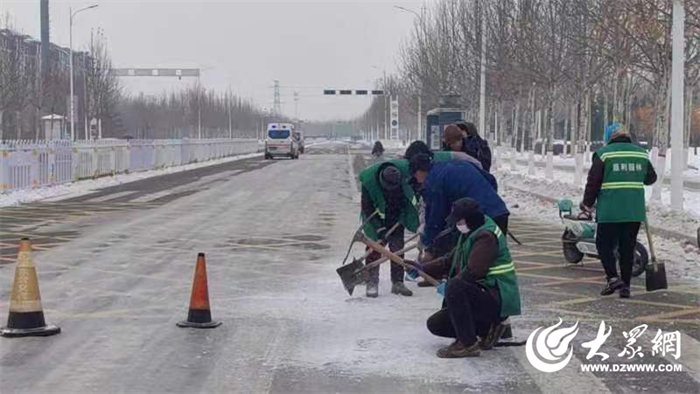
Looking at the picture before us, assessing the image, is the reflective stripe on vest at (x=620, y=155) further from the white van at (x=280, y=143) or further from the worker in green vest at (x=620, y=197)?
the white van at (x=280, y=143)

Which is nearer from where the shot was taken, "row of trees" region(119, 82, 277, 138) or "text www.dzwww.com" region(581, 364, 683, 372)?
"text www.dzwww.com" region(581, 364, 683, 372)

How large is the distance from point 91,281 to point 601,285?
563cm

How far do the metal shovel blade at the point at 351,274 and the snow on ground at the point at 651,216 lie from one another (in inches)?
149

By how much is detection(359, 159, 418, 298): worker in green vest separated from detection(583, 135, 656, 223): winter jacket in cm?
180

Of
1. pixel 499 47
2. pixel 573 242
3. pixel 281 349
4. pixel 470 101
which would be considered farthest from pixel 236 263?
pixel 470 101

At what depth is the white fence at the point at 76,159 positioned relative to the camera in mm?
25797

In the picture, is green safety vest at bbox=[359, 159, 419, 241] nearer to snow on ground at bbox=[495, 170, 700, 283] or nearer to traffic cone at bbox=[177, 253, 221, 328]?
traffic cone at bbox=[177, 253, 221, 328]

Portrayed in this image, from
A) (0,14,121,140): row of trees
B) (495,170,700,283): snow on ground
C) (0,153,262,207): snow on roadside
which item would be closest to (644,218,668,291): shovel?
(495,170,700,283): snow on ground

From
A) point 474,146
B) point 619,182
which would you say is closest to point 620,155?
point 619,182

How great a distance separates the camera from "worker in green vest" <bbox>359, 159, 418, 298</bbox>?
9234 mm

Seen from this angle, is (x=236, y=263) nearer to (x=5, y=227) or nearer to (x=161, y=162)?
(x=5, y=227)

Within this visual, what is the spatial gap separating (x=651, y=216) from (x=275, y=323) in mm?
9230

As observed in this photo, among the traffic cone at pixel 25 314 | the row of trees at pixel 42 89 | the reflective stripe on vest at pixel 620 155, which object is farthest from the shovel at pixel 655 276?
the row of trees at pixel 42 89

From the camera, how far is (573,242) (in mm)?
11562
